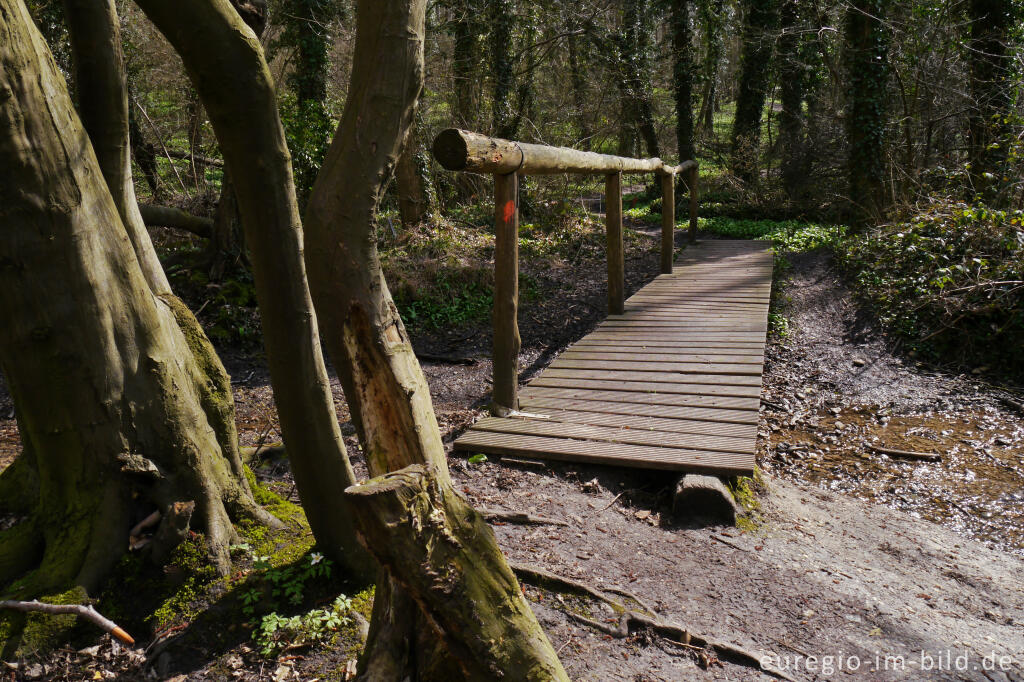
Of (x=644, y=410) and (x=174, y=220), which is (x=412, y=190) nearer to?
(x=174, y=220)

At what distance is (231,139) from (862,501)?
178 inches

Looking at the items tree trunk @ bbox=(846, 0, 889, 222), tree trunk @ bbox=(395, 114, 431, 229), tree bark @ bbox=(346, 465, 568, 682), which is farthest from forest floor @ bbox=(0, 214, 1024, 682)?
tree trunk @ bbox=(846, 0, 889, 222)

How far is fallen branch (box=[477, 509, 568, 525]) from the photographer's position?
139 inches

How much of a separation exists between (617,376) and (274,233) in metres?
3.88

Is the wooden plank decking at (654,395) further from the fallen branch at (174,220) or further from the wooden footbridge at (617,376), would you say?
the fallen branch at (174,220)

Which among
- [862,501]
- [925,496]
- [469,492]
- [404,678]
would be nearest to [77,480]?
[404,678]

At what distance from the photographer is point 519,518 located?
355cm

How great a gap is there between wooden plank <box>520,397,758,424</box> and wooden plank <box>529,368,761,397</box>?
0.36 m

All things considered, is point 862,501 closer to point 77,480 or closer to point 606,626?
point 606,626

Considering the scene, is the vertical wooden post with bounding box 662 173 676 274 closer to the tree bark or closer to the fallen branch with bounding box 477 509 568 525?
→ the fallen branch with bounding box 477 509 568 525

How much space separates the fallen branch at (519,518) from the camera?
3.53m

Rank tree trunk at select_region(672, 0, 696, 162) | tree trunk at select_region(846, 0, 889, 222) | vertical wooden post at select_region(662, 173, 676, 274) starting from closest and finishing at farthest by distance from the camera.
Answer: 1. vertical wooden post at select_region(662, 173, 676, 274)
2. tree trunk at select_region(846, 0, 889, 222)
3. tree trunk at select_region(672, 0, 696, 162)

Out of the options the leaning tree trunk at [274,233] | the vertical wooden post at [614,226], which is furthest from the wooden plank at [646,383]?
the leaning tree trunk at [274,233]

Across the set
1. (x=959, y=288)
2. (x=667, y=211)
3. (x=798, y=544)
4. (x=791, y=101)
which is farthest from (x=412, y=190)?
(x=791, y=101)
